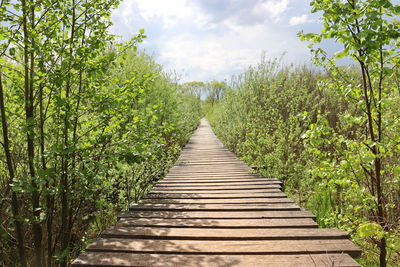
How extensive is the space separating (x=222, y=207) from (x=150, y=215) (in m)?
0.93

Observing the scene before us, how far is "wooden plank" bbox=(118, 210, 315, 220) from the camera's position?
9.63 feet

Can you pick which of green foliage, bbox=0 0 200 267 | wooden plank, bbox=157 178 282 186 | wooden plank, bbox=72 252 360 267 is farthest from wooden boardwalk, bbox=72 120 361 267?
green foliage, bbox=0 0 200 267

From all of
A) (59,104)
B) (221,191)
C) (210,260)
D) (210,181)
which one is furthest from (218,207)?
(59,104)

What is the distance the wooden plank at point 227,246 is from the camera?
216cm

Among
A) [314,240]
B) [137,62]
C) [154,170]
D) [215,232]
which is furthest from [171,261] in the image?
[137,62]

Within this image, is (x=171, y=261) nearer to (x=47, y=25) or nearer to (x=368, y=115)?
(x=368, y=115)

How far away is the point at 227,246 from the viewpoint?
2.27 metres

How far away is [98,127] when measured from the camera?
2.64 m

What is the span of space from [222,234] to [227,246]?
234mm

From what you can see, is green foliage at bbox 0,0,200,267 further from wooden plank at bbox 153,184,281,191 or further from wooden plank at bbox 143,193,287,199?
wooden plank at bbox 153,184,281,191

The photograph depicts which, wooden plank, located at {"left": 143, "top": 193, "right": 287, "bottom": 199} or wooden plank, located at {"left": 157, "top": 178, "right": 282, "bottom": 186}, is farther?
wooden plank, located at {"left": 157, "top": 178, "right": 282, "bottom": 186}

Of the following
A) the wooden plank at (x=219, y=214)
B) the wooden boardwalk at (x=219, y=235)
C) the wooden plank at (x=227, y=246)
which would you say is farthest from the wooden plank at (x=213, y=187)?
the wooden plank at (x=227, y=246)

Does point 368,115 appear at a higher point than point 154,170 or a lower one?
higher

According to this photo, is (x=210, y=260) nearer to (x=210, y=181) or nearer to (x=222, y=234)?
(x=222, y=234)
